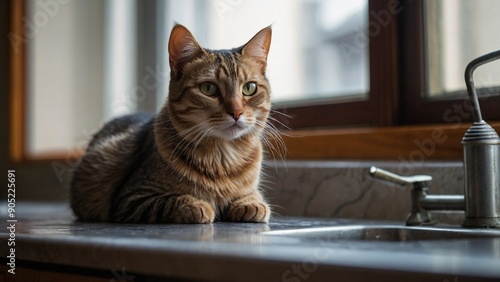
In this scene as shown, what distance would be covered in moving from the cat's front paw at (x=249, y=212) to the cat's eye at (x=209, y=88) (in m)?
0.25

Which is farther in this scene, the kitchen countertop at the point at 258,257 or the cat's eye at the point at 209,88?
the cat's eye at the point at 209,88

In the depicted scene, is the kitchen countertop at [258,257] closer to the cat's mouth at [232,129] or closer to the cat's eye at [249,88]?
the cat's mouth at [232,129]

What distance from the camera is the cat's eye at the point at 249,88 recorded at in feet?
4.33

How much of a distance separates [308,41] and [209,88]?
2.12ft

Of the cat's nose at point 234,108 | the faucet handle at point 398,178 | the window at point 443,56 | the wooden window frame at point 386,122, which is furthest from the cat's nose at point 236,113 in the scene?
the window at point 443,56

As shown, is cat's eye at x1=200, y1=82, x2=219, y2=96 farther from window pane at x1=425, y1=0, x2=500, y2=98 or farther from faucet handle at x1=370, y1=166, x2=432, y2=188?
window pane at x1=425, y1=0, x2=500, y2=98

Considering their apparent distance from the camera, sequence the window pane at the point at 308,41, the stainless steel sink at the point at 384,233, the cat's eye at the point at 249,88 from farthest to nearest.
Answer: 1. the window pane at the point at 308,41
2. the cat's eye at the point at 249,88
3. the stainless steel sink at the point at 384,233

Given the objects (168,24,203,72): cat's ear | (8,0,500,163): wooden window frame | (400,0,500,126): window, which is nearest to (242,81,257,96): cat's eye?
(168,24,203,72): cat's ear

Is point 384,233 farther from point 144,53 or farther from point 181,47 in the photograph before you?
point 144,53

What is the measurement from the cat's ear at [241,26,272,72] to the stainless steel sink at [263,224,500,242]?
42 cm

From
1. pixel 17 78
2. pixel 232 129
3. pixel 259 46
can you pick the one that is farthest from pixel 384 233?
pixel 17 78

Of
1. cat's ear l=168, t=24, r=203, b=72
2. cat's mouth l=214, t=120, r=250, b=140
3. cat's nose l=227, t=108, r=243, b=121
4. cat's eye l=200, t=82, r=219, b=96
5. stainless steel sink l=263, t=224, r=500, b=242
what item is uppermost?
cat's ear l=168, t=24, r=203, b=72

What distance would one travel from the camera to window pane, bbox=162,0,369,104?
5.62ft

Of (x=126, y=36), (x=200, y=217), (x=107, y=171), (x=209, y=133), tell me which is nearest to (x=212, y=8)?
(x=126, y=36)
